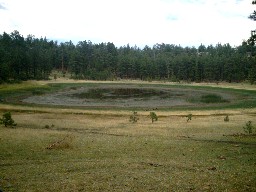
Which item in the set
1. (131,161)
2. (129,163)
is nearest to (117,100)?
(131,161)

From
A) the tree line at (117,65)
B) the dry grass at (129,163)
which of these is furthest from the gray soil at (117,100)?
the tree line at (117,65)

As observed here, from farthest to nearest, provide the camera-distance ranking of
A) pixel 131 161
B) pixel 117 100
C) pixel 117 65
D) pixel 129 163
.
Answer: pixel 117 65
pixel 117 100
pixel 131 161
pixel 129 163

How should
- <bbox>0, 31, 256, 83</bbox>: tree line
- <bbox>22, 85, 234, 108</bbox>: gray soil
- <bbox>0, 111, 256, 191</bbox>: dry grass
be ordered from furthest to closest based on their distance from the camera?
1. <bbox>0, 31, 256, 83</bbox>: tree line
2. <bbox>22, 85, 234, 108</bbox>: gray soil
3. <bbox>0, 111, 256, 191</bbox>: dry grass

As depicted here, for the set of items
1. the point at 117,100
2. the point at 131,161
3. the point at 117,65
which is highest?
the point at 117,65

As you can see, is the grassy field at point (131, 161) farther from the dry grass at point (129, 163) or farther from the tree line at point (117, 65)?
the tree line at point (117, 65)

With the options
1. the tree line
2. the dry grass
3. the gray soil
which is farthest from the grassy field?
the tree line

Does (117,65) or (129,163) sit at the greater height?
(117,65)

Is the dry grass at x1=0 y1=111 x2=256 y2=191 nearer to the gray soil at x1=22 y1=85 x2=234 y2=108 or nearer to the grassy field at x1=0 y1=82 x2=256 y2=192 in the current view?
the grassy field at x1=0 y1=82 x2=256 y2=192

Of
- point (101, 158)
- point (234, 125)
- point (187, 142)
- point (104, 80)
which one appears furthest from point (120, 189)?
point (104, 80)

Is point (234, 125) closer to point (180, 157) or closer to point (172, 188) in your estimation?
point (180, 157)

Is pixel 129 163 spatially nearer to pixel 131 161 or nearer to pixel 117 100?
pixel 131 161

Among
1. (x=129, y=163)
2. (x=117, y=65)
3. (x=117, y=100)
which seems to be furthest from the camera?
(x=117, y=65)

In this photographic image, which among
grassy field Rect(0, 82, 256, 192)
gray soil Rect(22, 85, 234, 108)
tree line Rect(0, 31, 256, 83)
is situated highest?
tree line Rect(0, 31, 256, 83)

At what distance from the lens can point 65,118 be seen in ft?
175
